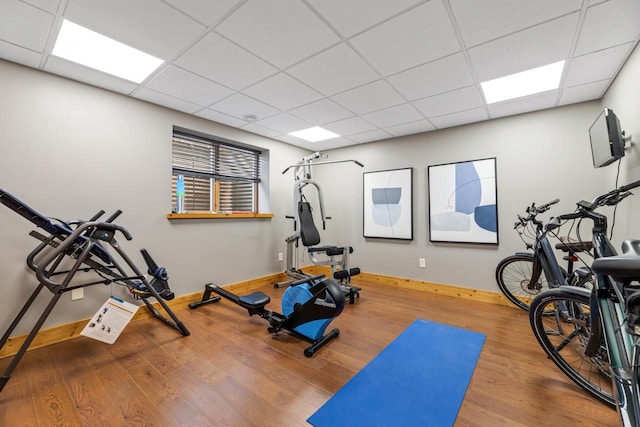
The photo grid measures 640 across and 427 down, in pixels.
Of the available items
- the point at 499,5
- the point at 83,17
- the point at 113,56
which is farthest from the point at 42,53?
the point at 499,5

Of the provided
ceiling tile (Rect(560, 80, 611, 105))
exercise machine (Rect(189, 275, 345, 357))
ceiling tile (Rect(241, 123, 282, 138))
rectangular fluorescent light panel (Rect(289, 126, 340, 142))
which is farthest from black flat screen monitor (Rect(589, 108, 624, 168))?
ceiling tile (Rect(241, 123, 282, 138))

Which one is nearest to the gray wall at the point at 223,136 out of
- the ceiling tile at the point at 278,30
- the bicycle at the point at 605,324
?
the bicycle at the point at 605,324

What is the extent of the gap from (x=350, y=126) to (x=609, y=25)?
2.44 m

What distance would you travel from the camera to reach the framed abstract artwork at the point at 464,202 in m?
3.31

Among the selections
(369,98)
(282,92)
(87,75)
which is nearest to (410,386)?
(369,98)

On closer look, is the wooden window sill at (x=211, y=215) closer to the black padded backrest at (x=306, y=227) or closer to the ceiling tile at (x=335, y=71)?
the black padded backrest at (x=306, y=227)

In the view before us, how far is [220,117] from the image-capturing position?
10.9 ft

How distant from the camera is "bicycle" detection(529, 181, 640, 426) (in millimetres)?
911

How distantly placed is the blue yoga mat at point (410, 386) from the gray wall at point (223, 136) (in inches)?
63.3

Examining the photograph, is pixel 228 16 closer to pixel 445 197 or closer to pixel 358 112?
pixel 358 112

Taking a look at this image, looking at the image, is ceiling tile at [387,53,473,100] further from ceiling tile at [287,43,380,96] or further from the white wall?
the white wall

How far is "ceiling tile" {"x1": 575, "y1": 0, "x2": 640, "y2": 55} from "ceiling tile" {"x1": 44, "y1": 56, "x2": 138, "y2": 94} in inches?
141

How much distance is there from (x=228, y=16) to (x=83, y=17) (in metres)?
0.91

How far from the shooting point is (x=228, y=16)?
1651 mm
